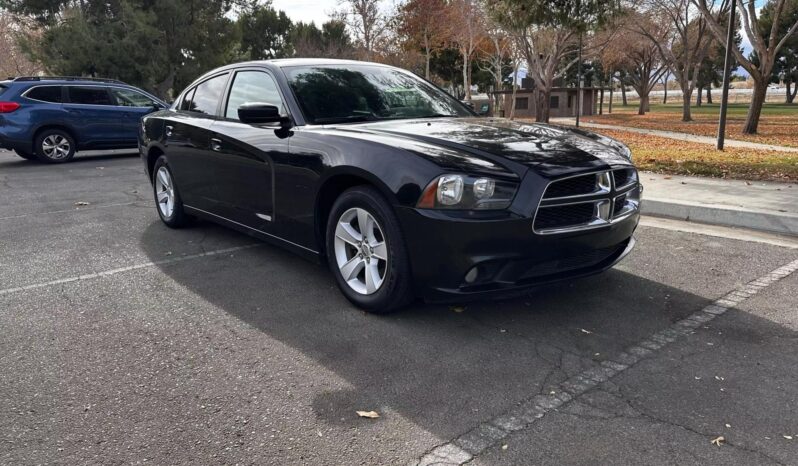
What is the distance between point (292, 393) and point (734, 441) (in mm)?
1937

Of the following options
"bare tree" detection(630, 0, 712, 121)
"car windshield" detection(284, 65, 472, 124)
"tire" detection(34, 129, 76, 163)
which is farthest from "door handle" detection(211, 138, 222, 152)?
"bare tree" detection(630, 0, 712, 121)

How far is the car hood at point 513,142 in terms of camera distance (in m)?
3.55

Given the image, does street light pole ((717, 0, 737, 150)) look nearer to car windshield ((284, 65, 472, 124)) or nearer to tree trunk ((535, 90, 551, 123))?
car windshield ((284, 65, 472, 124))

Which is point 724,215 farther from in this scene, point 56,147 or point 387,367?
point 56,147

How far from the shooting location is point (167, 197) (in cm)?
644

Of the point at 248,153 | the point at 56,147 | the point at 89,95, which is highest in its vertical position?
the point at 89,95

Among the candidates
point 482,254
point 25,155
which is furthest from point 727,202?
point 25,155

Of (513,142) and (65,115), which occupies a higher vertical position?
(65,115)

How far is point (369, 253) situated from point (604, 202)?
4.79 feet

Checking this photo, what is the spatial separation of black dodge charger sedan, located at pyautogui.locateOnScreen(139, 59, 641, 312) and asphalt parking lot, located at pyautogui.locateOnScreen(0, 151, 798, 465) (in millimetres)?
362

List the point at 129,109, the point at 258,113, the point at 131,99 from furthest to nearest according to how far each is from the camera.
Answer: the point at 131,99 < the point at 129,109 < the point at 258,113

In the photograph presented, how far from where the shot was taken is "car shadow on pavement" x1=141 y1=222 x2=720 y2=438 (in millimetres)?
2938

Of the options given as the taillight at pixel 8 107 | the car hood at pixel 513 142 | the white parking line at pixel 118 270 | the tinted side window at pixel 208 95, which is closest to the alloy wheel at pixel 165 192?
the tinted side window at pixel 208 95

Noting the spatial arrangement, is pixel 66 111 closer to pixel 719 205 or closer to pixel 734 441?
pixel 719 205
